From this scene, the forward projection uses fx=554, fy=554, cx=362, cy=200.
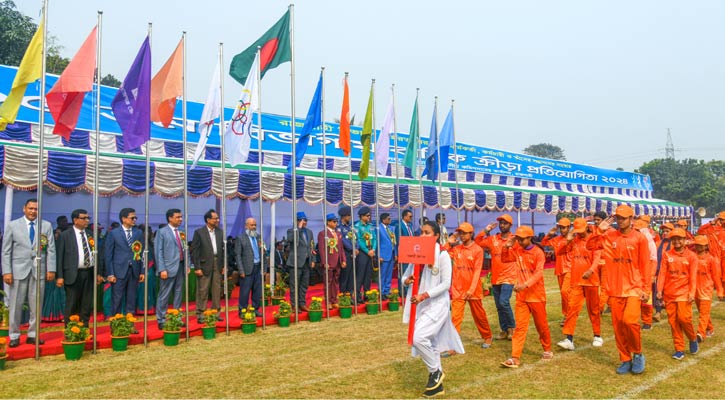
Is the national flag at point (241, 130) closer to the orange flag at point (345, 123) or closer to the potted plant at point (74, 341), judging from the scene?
the orange flag at point (345, 123)

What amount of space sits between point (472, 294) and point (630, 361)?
199cm

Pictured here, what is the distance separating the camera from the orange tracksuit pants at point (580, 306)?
782 cm

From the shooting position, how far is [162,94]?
8.87 m

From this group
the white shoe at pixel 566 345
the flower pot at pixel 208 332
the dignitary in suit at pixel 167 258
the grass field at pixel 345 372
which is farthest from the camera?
the dignitary in suit at pixel 167 258

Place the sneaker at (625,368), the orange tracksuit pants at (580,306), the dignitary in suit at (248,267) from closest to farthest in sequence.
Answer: the sneaker at (625,368)
the orange tracksuit pants at (580,306)
the dignitary in suit at (248,267)

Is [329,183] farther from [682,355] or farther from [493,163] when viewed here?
[493,163]

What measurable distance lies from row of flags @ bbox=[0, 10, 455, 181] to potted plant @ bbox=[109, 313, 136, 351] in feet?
8.16

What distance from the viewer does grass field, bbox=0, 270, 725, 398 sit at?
560 centimetres

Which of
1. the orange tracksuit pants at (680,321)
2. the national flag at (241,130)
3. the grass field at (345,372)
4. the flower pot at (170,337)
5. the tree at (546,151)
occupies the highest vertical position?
the tree at (546,151)

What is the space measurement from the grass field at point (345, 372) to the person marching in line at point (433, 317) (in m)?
0.29

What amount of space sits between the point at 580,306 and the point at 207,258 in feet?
19.1

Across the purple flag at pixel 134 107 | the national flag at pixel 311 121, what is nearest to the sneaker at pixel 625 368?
the national flag at pixel 311 121

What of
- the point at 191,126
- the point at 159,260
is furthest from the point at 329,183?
the point at 159,260

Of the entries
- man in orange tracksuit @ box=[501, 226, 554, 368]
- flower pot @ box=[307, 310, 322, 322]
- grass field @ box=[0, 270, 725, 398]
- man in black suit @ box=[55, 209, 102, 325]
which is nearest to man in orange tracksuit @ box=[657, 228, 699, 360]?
grass field @ box=[0, 270, 725, 398]
